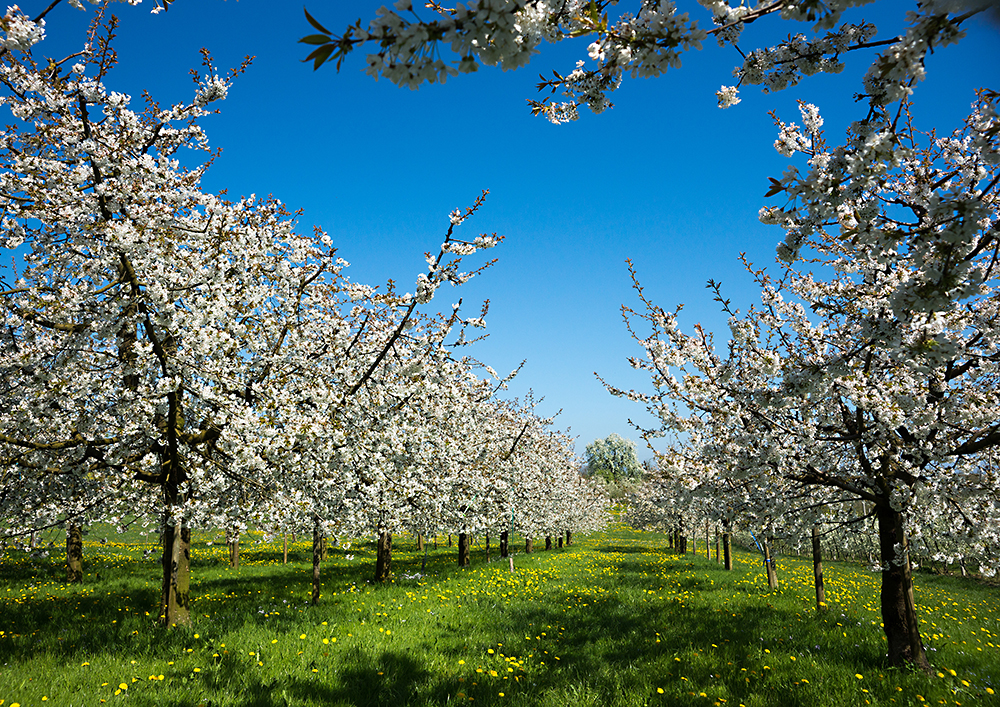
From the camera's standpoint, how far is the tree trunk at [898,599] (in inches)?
282

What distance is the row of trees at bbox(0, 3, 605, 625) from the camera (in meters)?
5.42

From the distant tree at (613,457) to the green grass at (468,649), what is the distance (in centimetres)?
9039

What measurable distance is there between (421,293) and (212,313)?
2.75 metres

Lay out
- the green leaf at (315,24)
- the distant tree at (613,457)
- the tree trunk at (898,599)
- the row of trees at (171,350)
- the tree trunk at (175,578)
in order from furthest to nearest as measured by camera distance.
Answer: the distant tree at (613,457) → the tree trunk at (175,578) → the tree trunk at (898,599) → the row of trees at (171,350) → the green leaf at (315,24)

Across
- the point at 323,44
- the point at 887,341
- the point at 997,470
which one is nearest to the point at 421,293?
the point at 323,44

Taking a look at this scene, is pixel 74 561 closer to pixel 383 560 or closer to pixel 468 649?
pixel 383 560

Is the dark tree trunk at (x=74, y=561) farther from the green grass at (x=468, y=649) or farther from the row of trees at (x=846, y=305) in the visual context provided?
the row of trees at (x=846, y=305)

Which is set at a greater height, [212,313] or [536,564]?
[212,313]

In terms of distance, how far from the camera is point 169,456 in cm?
724

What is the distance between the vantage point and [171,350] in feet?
21.3

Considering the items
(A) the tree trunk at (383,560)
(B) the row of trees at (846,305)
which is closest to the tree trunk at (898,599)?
(B) the row of trees at (846,305)

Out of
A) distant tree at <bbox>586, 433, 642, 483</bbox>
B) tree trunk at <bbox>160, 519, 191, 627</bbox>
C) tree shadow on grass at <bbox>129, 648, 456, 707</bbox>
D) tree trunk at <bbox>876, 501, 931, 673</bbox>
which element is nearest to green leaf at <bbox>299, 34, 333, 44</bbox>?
tree shadow on grass at <bbox>129, 648, 456, 707</bbox>

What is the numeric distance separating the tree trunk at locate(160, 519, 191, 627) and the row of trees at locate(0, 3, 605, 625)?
38 mm

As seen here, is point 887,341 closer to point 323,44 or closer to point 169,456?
point 323,44
